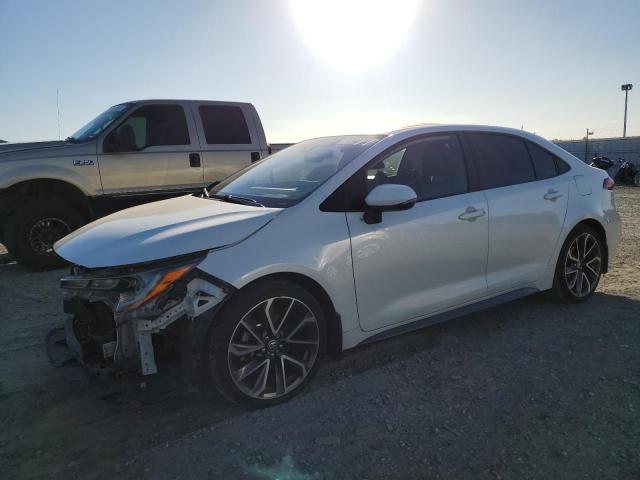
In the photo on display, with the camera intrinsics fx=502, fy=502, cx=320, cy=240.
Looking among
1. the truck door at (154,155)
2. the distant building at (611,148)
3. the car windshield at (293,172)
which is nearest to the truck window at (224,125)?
the truck door at (154,155)

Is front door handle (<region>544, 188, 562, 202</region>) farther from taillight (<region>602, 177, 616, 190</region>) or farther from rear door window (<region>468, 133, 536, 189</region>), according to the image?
taillight (<region>602, 177, 616, 190</region>)

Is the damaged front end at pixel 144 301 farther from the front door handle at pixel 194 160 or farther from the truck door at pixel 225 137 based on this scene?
the truck door at pixel 225 137

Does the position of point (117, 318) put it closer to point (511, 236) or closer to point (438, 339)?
point (438, 339)

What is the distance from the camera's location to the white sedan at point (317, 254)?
2721 mm

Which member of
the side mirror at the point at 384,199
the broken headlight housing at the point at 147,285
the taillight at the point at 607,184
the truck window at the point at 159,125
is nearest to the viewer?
the broken headlight housing at the point at 147,285

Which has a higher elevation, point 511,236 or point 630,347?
point 511,236

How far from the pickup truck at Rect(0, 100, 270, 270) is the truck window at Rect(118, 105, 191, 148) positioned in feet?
0.04

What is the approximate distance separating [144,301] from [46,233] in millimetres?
4652

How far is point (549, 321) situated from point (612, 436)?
176 centimetres

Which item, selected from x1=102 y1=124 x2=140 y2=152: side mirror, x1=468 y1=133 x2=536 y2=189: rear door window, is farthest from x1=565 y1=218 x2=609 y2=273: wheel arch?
x1=102 y1=124 x2=140 y2=152: side mirror

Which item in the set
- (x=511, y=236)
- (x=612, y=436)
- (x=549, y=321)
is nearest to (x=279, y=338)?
(x=612, y=436)

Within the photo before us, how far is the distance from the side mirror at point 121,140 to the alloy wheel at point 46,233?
3.78 feet

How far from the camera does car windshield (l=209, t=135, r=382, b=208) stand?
3385 mm

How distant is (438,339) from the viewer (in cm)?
400
